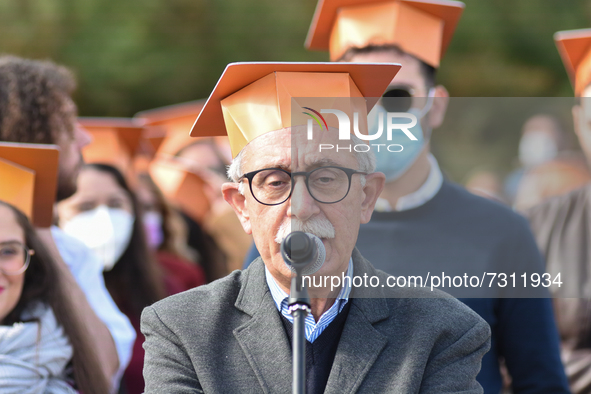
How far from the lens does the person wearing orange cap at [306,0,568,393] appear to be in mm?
2791

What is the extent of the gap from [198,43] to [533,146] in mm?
10233

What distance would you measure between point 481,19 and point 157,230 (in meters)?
7.41

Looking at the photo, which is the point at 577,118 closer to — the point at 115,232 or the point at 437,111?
the point at 437,111

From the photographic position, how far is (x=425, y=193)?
3.17 metres

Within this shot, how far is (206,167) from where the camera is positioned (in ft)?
24.7

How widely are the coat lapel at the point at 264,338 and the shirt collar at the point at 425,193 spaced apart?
34.1 inches

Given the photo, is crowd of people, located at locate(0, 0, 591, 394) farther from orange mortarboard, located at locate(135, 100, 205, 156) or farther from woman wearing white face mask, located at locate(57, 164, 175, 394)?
orange mortarboard, located at locate(135, 100, 205, 156)

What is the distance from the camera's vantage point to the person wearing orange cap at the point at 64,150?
142 inches

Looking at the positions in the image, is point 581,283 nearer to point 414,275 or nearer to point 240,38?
point 414,275

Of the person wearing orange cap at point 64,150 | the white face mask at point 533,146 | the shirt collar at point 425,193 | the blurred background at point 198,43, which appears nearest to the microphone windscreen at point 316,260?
the white face mask at point 533,146

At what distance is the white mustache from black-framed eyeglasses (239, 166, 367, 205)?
0.06 m

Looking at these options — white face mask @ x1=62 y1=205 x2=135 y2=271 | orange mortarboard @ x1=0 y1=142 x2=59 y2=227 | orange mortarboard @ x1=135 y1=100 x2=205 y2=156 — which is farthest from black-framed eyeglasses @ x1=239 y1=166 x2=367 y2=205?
orange mortarboard @ x1=135 y1=100 x2=205 y2=156

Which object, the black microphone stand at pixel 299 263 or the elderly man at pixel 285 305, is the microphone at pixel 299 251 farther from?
the elderly man at pixel 285 305

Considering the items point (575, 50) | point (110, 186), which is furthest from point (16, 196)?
point (575, 50)
